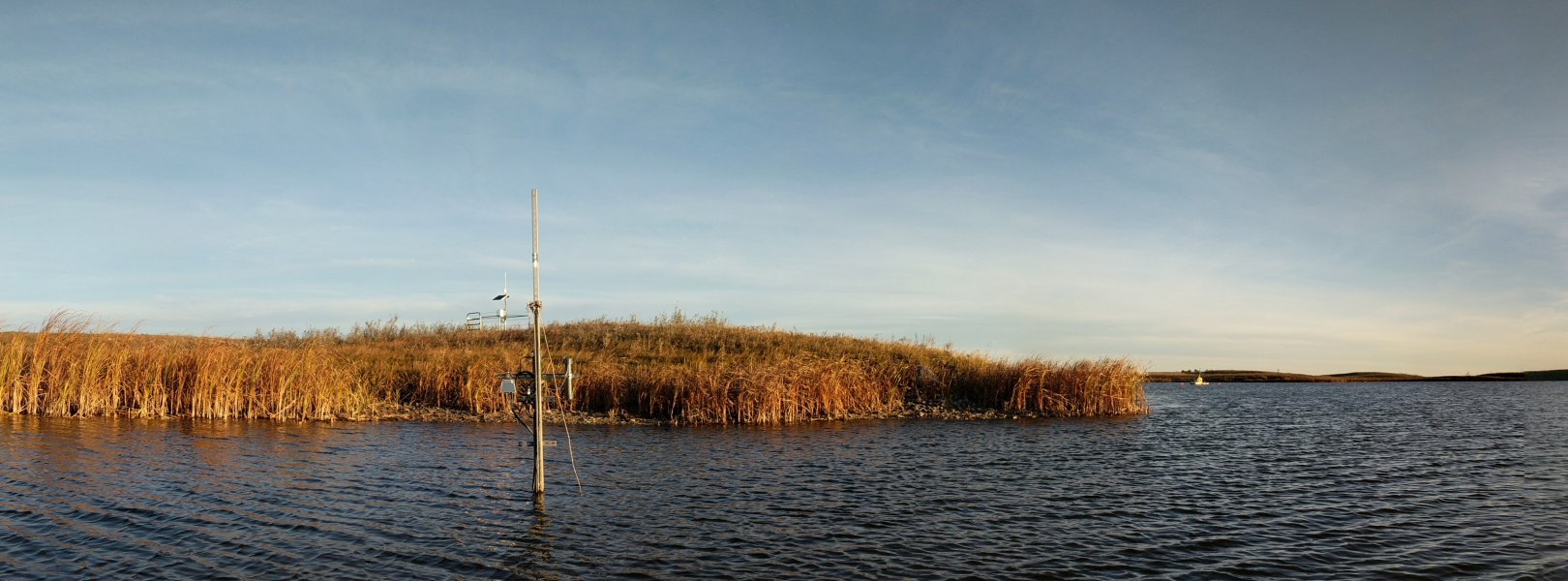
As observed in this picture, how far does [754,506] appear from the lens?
1628 cm

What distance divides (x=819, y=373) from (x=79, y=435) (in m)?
25.1

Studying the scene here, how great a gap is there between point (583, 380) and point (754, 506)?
2156 centimetres

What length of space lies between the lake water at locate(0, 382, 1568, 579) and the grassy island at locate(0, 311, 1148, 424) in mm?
2757

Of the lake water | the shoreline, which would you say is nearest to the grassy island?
the shoreline

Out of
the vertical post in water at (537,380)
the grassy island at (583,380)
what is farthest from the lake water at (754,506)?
the grassy island at (583,380)

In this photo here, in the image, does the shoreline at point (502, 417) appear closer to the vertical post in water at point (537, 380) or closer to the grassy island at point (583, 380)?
the grassy island at point (583, 380)

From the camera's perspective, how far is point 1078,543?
13836 millimetres

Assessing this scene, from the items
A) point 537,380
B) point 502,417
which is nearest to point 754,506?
point 537,380

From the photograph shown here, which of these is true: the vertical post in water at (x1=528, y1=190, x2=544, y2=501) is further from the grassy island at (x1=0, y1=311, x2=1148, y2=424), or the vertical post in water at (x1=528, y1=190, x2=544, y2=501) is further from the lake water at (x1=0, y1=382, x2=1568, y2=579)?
the grassy island at (x1=0, y1=311, x2=1148, y2=424)

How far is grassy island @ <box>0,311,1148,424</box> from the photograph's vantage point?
30484 millimetres

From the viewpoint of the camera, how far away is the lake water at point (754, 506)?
12.4 meters

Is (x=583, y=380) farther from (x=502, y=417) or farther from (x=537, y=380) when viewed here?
(x=537, y=380)

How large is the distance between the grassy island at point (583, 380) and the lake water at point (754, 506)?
2.76 metres

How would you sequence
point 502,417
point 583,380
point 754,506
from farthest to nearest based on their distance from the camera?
point 583,380 → point 502,417 → point 754,506
